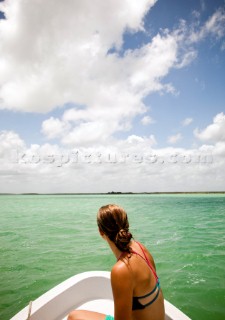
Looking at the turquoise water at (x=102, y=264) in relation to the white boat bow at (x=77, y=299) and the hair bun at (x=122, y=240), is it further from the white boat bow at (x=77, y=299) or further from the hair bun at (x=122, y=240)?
the hair bun at (x=122, y=240)

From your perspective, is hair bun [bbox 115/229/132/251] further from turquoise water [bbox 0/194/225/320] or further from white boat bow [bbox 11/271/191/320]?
turquoise water [bbox 0/194/225/320]

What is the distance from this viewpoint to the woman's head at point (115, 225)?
2475mm

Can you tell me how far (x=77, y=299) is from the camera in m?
4.16

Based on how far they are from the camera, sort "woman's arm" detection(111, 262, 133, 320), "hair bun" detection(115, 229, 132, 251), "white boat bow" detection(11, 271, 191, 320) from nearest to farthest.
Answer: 1. "woman's arm" detection(111, 262, 133, 320)
2. "hair bun" detection(115, 229, 132, 251)
3. "white boat bow" detection(11, 271, 191, 320)

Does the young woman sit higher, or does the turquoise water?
the young woman

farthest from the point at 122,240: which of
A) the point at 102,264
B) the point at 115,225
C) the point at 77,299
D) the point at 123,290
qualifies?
the point at 102,264

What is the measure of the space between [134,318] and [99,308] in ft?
6.23

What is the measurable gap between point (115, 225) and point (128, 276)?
524mm

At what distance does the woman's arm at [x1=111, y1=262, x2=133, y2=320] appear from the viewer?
223cm

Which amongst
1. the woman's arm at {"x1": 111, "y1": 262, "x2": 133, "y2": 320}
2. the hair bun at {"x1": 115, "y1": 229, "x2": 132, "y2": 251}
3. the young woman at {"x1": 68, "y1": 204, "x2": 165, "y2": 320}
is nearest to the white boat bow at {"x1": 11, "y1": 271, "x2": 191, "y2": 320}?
the young woman at {"x1": 68, "y1": 204, "x2": 165, "y2": 320}

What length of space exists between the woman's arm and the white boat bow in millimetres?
1264

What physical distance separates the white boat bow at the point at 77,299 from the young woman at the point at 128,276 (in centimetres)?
99

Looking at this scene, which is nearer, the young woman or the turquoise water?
the young woman

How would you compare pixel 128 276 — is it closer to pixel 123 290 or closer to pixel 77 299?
pixel 123 290
